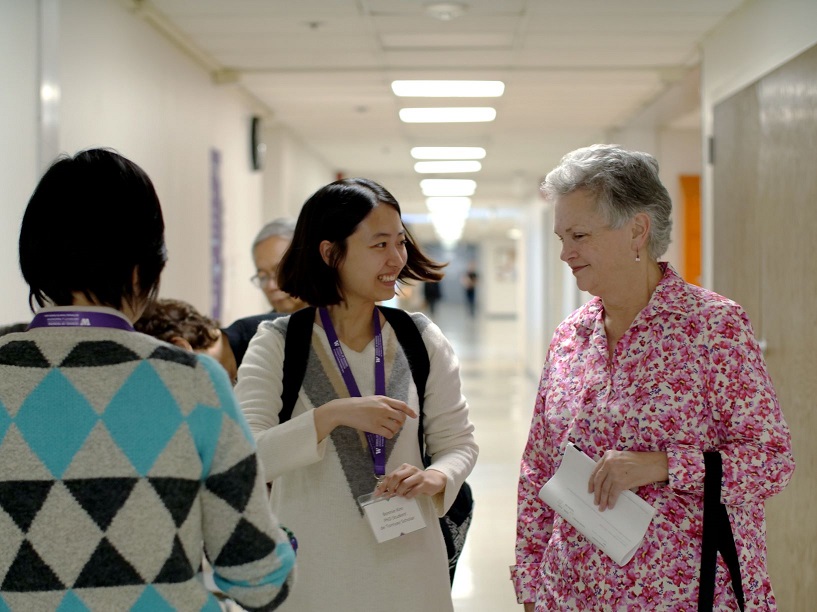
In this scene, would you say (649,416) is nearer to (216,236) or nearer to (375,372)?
(375,372)

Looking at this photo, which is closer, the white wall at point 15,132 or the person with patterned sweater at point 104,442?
the person with patterned sweater at point 104,442

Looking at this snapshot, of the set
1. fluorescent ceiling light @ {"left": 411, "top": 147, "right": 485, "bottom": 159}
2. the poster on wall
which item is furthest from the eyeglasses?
fluorescent ceiling light @ {"left": 411, "top": 147, "right": 485, "bottom": 159}

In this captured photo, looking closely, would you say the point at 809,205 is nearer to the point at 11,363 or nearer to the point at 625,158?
the point at 625,158

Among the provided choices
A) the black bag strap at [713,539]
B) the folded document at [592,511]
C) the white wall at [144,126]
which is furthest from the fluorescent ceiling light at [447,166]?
the black bag strap at [713,539]

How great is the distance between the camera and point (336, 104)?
291 inches

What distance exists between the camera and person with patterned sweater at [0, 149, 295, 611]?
121cm

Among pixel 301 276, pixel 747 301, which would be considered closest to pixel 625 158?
pixel 301 276

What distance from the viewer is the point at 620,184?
1924mm

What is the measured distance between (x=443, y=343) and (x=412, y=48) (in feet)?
12.6

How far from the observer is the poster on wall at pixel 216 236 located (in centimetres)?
614

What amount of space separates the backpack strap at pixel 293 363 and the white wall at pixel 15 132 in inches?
64.1

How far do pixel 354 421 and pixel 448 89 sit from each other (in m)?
5.20

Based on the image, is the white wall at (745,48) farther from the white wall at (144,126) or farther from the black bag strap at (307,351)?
the white wall at (144,126)

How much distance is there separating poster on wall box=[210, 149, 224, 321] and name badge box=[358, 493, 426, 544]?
4452mm
